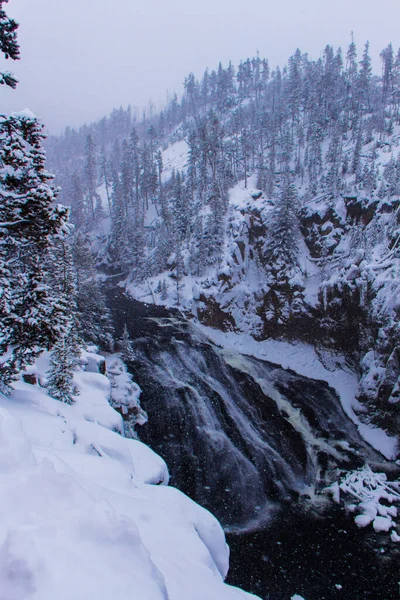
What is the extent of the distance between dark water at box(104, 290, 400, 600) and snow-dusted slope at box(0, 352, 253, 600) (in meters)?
9.95

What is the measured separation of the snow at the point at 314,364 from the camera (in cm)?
2684

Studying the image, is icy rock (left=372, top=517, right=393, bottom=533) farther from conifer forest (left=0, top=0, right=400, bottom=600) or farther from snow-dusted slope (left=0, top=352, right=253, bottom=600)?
snow-dusted slope (left=0, top=352, right=253, bottom=600)

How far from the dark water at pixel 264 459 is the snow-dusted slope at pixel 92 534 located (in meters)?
9.95

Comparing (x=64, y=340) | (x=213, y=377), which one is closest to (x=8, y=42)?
(x=64, y=340)

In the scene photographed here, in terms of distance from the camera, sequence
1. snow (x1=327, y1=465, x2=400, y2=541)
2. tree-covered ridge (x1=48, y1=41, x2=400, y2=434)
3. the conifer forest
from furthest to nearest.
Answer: tree-covered ridge (x1=48, y1=41, x2=400, y2=434), snow (x1=327, y1=465, x2=400, y2=541), the conifer forest

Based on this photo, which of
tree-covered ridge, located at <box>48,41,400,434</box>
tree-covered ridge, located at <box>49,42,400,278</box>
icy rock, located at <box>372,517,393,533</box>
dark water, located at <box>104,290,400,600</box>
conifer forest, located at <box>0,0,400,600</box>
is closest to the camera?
conifer forest, located at <box>0,0,400,600</box>

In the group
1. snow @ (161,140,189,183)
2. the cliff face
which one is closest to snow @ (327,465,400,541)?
the cliff face

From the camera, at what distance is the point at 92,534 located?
195 inches

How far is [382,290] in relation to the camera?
3036 centimetres

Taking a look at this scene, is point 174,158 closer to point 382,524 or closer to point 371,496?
point 371,496

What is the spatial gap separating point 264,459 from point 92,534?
20441mm

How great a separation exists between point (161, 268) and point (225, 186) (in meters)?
18.6

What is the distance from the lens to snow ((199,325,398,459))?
26.8m

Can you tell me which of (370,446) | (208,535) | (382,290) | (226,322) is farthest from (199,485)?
(226,322)
